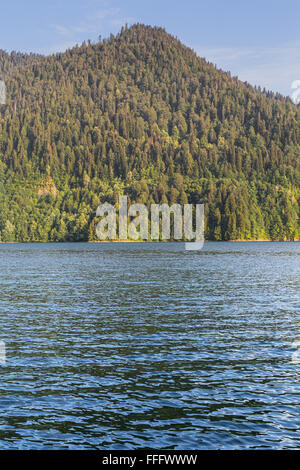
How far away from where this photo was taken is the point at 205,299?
6456cm

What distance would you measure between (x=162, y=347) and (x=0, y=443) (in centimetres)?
1749

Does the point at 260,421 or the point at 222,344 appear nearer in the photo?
the point at 260,421

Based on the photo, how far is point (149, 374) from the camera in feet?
99.5

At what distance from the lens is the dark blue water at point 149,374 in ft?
Result: 72.2

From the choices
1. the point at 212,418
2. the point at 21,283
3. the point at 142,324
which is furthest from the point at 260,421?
the point at 21,283

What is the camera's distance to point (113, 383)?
93.7 feet

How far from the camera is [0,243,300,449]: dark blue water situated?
2202cm

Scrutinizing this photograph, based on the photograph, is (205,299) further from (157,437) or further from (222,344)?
(157,437)

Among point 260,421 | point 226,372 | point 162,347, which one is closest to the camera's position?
point 260,421

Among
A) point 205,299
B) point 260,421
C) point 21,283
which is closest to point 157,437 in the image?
point 260,421
